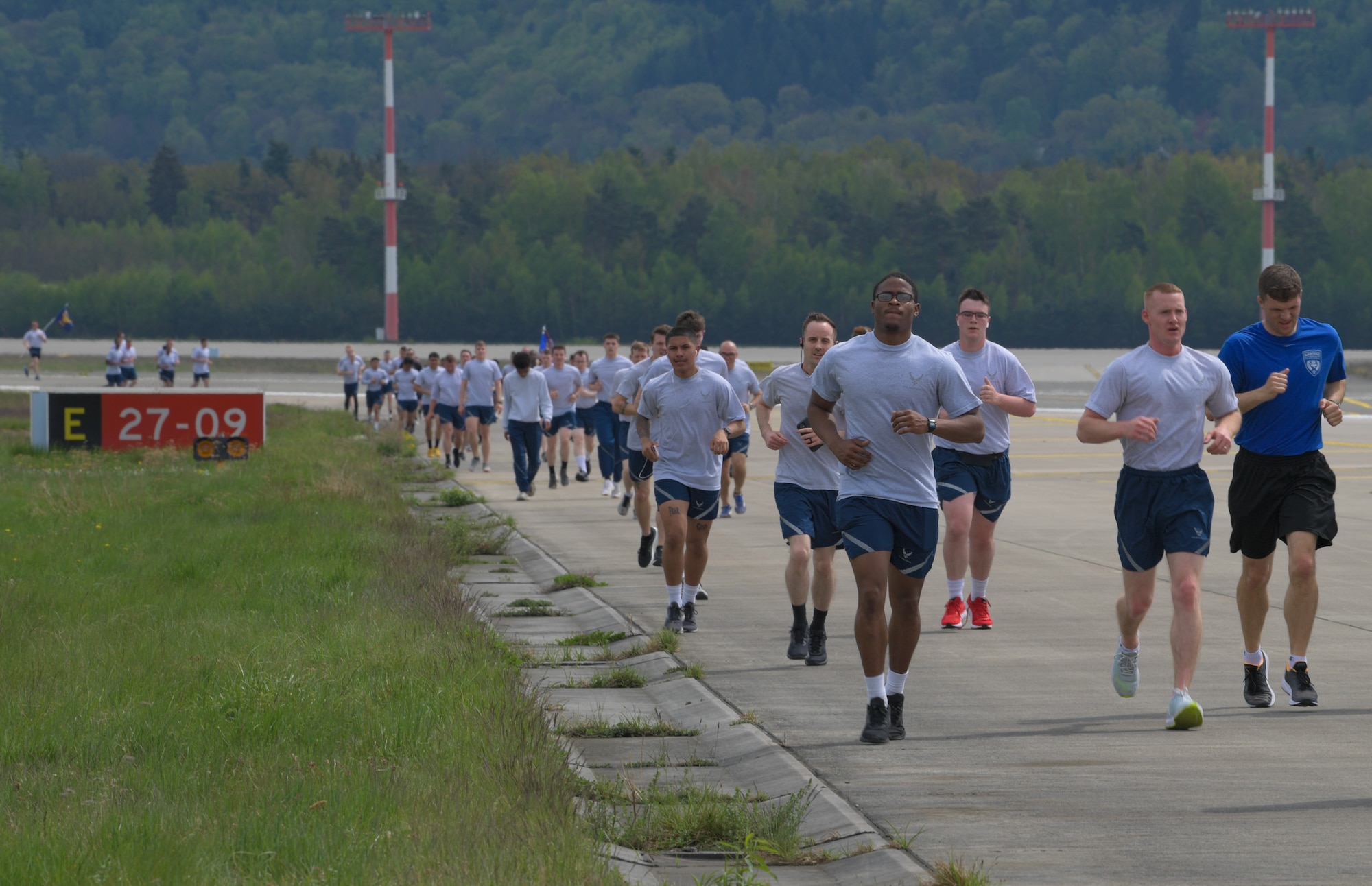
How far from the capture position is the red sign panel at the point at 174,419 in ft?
80.8

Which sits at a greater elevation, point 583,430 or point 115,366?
point 115,366

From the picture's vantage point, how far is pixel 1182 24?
18925 centimetres

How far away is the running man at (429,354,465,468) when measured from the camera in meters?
26.2

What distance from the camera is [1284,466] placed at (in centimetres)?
806

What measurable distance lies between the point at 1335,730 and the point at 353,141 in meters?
196

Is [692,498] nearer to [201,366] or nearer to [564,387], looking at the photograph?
[564,387]

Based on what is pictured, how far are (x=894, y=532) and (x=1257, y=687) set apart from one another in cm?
202

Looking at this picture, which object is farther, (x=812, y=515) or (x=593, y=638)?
(x=593, y=638)

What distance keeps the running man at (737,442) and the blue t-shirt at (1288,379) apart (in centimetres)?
840

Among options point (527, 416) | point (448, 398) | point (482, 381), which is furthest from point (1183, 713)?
point (448, 398)

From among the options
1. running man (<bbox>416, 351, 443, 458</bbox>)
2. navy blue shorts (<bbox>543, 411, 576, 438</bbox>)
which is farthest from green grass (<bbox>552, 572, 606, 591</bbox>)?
running man (<bbox>416, 351, 443, 458</bbox>)

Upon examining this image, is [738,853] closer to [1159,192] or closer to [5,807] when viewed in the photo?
[5,807]

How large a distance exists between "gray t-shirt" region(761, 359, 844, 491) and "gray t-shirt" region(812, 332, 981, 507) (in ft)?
6.82

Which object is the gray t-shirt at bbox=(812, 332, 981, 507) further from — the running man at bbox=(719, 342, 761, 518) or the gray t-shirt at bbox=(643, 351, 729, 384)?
the running man at bbox=(719, 342, 761, 518)
